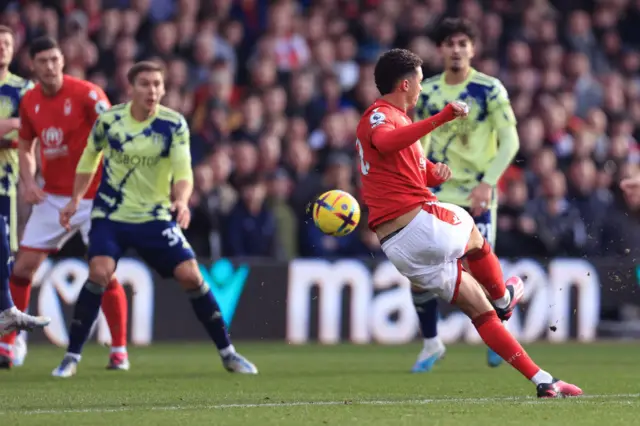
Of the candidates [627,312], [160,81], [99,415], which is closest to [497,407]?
[99,415]

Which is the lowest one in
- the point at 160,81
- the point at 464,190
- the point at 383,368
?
the point at 383,368

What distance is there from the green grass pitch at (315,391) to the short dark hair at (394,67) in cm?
190

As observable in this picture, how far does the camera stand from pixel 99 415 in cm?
738

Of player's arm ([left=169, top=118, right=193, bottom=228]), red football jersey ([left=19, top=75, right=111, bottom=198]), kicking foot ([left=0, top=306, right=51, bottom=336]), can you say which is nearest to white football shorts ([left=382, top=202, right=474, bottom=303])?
player's arm ([left=169, top=118, right=193, bottom=228])

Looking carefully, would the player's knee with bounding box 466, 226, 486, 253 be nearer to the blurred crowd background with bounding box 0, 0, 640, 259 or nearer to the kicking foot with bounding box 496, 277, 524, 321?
the kicking foot with bounding box 496, 277, 524, 321

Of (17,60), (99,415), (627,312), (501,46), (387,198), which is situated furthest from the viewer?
(501,46)

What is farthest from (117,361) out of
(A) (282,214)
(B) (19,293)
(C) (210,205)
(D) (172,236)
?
(A) (282,214)

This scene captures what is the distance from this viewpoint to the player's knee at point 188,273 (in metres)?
9.98

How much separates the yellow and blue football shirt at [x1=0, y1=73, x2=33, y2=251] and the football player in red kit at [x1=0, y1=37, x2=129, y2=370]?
0.54ft

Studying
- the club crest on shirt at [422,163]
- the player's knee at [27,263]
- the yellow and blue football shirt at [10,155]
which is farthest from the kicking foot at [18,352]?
the club crest on shirt at [422,163]

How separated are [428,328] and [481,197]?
4.15 feet

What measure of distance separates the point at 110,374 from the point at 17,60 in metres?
6.44

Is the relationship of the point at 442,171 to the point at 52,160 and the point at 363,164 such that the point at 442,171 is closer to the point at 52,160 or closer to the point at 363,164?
the point at 363,164

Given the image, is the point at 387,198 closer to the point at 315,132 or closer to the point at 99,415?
the point at 99,415
